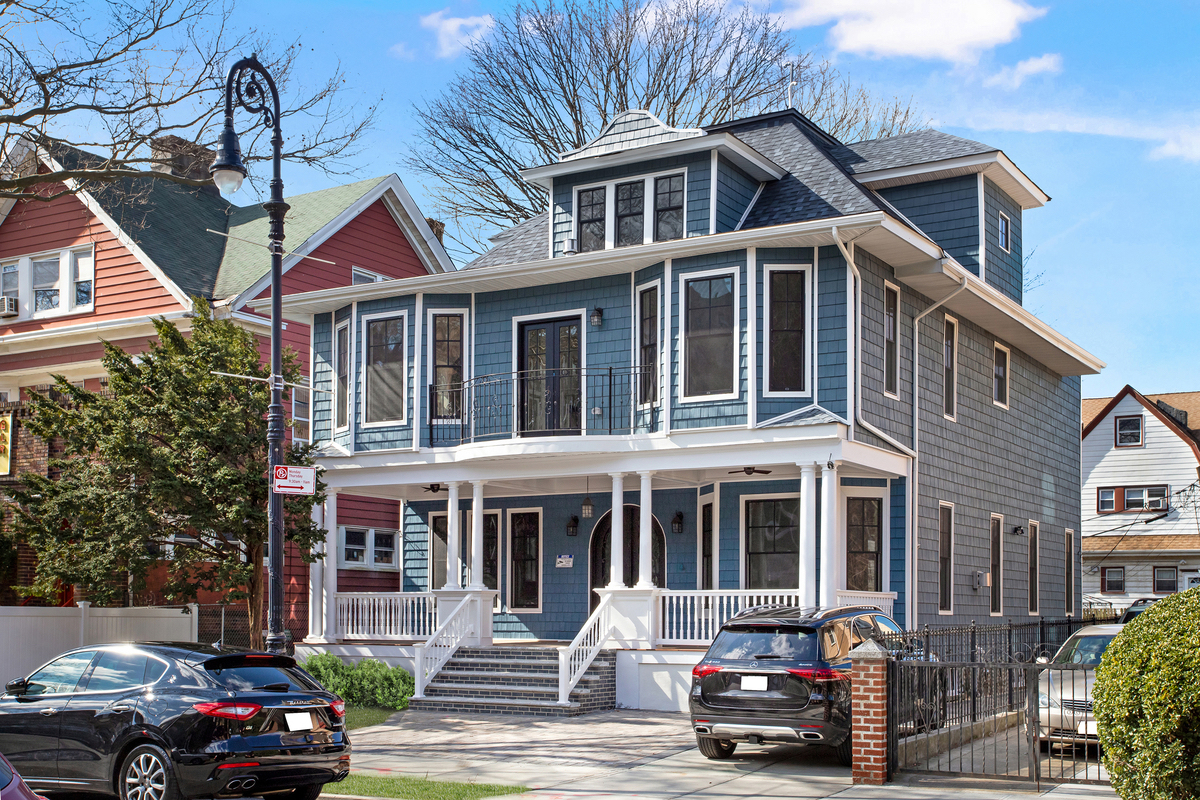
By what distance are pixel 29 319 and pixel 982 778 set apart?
2266 centimetres

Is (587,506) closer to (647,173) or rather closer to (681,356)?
(681,356)

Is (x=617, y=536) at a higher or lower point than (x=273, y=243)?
lower

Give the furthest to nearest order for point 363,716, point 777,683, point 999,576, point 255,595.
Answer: point 999,576 → point 255,595 → point 363,716 → point 777,683

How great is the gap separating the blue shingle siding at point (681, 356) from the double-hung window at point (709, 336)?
120mm

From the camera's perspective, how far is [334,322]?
22219mm

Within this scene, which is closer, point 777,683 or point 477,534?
point 777,683

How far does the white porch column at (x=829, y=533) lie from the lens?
649 inches

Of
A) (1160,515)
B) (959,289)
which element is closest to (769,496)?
(959,289)

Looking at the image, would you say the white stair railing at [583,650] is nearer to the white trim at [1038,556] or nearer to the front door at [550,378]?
the front door at [550,378]

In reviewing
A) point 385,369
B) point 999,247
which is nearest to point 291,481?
point 385,369

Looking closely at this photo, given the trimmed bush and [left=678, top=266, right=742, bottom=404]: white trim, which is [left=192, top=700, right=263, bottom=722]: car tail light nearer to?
the trimmed bush

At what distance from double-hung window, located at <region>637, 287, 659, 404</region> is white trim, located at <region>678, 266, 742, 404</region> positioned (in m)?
0.65

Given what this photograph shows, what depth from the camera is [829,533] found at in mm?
16750

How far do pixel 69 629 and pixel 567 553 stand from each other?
8350mm
